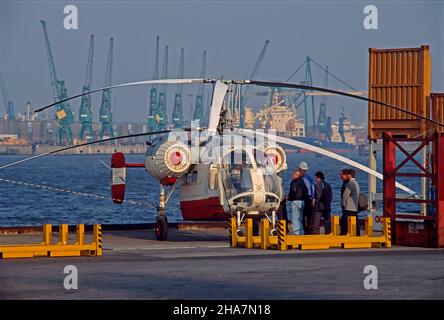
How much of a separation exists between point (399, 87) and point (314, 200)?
4.97 metres

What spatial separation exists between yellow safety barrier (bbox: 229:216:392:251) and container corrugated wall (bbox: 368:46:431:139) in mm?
5129

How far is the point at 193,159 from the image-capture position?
83.7 feet

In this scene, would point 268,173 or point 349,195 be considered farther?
point 268,173

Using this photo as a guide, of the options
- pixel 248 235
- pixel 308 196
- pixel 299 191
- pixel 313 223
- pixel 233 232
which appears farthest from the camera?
pixel 313 223

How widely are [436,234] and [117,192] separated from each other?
27.3ft

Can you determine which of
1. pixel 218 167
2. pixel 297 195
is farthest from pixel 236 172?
pixel 297 195

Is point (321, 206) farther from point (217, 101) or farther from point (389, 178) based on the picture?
point (217, 101)

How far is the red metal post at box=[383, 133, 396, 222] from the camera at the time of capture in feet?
75.9

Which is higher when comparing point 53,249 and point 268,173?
point 268,173

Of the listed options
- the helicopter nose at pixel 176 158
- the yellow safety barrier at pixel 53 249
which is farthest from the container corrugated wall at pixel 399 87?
the yellow safety barrier at pixel 53 249

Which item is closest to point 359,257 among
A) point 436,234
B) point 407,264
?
point 407,264

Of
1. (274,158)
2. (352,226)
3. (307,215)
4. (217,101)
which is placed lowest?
(352,226)

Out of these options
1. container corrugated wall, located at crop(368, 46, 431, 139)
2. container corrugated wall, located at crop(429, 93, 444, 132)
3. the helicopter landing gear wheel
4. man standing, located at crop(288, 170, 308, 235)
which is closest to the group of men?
man standing, located at crop(288, 170, 308, 235)

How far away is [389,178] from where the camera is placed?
2316cm
